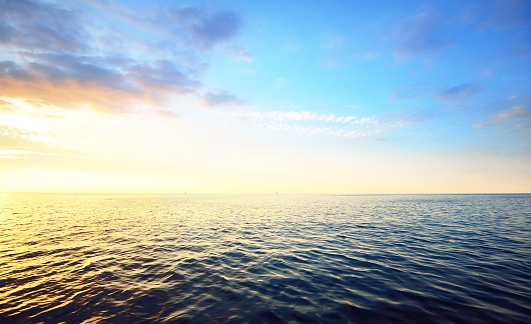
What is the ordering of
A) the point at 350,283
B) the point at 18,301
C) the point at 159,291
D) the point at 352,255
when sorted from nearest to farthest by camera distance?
1. the point at 18,301
2. the point at 159,291
3. the point at 350,283
4. the point at 352,255

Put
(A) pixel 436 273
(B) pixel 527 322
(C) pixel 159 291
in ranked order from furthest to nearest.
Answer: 1. (A) pixel 436 273
2. (C) pixel 159 291
3. (B) pixel 527 322

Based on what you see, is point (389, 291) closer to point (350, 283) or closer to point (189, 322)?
point (350, 283)

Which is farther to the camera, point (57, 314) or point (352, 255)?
point (352, 255)

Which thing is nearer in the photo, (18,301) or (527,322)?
(527,322)

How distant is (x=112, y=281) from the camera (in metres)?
12.8

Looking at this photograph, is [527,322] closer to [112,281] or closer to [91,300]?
[91,300]

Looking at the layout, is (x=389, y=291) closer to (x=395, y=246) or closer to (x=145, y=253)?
(x=395, y=246)

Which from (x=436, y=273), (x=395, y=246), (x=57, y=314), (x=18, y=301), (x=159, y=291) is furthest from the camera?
(x=395, y=246)

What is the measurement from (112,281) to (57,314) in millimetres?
3585

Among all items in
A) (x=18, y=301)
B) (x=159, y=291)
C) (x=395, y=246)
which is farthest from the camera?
(x=395, y=246)

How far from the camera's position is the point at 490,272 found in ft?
44.7

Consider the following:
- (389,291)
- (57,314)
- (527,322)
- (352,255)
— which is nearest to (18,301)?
(57,314)

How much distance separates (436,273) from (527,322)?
5446 mm

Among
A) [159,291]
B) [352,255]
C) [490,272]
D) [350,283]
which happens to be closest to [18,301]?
[159,291]
